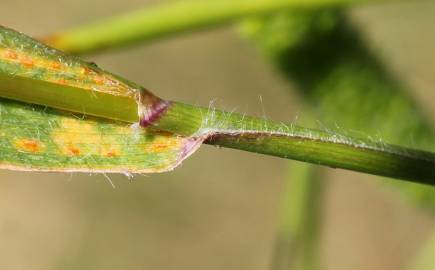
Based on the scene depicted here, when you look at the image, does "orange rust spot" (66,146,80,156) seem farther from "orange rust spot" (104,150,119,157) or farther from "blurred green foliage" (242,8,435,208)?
"blurred green foliage" (242,8,435,208)

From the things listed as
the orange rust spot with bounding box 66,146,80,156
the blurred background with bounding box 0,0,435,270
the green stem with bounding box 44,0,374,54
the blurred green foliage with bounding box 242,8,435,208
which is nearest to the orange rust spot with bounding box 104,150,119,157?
the orange rust spot with bounding box 66,146,80,156

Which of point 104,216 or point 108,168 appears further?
point 104,216

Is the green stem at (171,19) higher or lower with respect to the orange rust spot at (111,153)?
higher

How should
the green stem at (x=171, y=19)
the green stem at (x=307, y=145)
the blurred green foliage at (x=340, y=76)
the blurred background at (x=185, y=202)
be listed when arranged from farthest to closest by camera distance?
the blurred background at (x=185, y=202), the blurred green foliage at (x=340, y=76), the green stem at (x=171, y=19), the green stem at (x=307, y=145)

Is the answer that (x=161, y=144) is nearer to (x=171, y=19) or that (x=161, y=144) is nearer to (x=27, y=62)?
(x=27, y=62)

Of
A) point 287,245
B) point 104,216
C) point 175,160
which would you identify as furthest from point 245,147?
point 104,216

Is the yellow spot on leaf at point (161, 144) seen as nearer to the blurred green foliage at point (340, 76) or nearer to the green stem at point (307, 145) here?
the green stem at point (307, 145)

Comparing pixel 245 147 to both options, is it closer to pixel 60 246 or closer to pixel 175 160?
pixel 175 160

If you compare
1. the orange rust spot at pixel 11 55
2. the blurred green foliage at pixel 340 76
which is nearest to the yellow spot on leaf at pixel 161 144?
the orange rust spot at pixel 11 55
